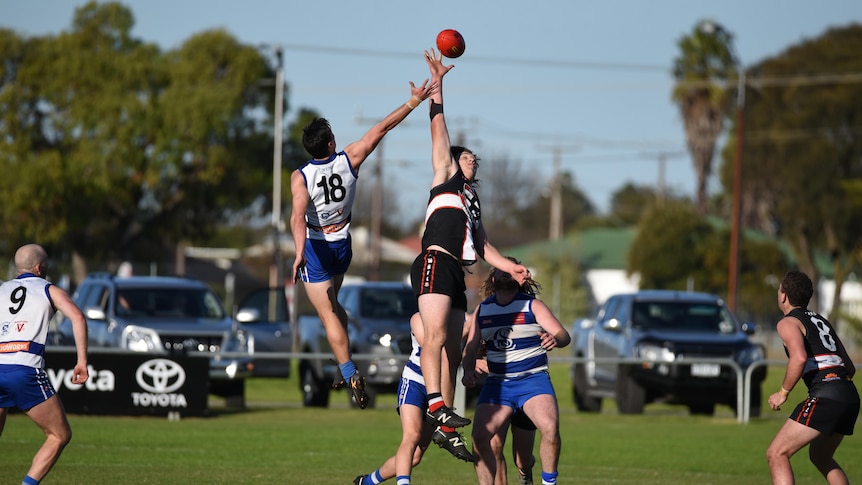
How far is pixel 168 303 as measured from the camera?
22.9m

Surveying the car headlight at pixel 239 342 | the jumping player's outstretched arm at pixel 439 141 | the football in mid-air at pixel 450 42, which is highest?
the football in mid-air at pixel 450 42

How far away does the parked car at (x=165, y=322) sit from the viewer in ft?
71.1

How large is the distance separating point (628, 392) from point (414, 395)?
13.1 m

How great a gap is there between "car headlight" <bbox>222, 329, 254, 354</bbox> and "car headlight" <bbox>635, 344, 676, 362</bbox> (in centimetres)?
662

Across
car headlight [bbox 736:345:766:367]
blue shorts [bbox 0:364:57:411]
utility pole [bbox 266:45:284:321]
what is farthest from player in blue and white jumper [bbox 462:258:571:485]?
utility pole [bbox 266:45:284:321]

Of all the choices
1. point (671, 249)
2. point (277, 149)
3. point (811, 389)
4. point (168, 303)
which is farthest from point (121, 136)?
point (811, 389)

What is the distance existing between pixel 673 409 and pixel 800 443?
18.1m

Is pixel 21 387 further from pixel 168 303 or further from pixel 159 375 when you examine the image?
pixel 168 303

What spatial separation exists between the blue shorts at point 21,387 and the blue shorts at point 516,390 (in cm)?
328

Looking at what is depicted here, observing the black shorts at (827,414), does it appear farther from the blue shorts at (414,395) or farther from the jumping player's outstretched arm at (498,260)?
the blue shorts at (414,395)

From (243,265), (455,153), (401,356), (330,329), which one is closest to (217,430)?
(401,356)

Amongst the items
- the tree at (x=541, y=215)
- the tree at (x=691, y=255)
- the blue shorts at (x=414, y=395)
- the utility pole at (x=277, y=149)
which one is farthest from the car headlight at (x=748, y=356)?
the tree at (x=541, y=215)

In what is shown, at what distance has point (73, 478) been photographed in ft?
40.3

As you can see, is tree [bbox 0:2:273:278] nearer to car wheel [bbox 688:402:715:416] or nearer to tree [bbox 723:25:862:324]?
tree [bbox 723:25:862:324]
